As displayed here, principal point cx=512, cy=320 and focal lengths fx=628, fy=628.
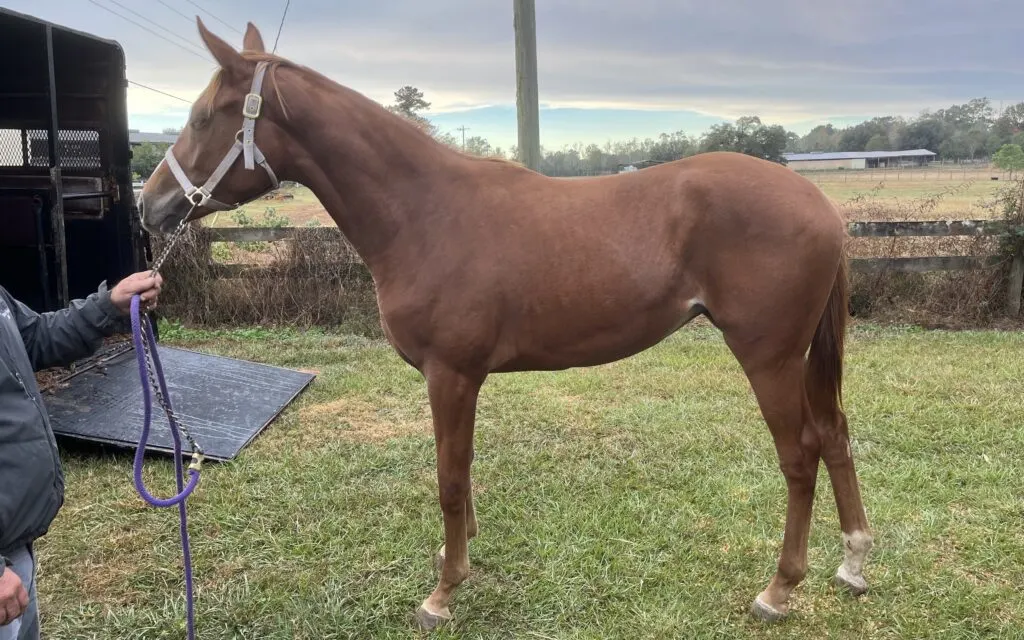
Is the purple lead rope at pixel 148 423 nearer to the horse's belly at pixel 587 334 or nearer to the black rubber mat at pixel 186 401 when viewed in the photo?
the horse's belly at pixel 587 334

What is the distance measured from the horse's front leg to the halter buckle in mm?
1075

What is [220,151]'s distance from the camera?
7.13 feet

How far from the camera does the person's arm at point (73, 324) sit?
1726 millimetres

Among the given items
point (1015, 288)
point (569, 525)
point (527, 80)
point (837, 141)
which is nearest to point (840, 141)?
point (837, 141)

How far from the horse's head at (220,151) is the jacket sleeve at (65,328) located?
1.80 ft

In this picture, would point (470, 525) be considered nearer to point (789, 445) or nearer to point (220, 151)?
point (789, 445)

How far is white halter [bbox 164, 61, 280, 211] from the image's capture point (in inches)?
83.6

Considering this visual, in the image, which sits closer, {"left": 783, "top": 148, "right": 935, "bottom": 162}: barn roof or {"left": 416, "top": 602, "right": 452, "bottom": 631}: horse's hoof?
{"left": 416, "top": 602, "right": 452, "bottom": 631}: horse's hoof

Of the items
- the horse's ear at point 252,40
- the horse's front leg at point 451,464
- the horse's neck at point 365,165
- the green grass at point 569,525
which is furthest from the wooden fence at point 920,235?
the horse's front leg at point 451,464

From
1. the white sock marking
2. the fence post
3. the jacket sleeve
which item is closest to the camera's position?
the jacket sleeve

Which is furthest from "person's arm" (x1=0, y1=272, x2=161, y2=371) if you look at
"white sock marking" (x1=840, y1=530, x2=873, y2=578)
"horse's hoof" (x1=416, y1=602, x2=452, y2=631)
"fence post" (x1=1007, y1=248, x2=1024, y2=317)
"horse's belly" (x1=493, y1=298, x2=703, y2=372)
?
"fence post" (x1=1007, y1=248, x2=1024, y2=317)

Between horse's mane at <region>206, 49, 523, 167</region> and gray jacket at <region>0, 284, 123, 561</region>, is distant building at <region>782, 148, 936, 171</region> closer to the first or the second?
horse's mane at <region>206, 49, 523, 167</region>

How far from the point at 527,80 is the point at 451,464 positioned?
3999 millimetres

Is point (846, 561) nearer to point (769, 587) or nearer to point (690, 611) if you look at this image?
point (769, 587)
